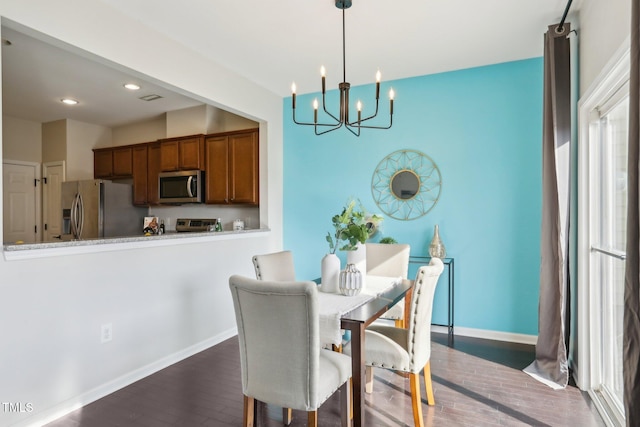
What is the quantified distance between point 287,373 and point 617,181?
7.24 feet

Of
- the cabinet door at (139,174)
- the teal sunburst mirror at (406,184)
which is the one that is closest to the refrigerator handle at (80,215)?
the cabinet door at (139,174)

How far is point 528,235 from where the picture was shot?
348 cm

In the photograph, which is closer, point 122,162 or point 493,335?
point 493,335

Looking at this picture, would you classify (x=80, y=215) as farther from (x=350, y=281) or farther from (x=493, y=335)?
(x=493, y=335)

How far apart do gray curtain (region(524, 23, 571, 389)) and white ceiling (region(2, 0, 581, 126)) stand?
13.7 inches

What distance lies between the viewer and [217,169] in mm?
4527

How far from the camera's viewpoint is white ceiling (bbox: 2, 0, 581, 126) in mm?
2621

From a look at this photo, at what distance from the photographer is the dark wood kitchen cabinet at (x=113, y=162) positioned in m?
5.28

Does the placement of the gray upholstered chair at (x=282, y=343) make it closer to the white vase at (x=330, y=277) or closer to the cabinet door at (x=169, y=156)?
the white vase at (x=330, y=277)

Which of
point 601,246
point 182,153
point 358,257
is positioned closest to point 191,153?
point 182,153

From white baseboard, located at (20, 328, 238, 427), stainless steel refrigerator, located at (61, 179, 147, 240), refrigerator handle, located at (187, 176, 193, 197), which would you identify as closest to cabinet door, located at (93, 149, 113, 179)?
stainless steel refrigerator, located at (61, 179, 147, 240)

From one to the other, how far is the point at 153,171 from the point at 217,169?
45.0 inches

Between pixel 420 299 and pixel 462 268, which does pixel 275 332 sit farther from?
pixel 462 268

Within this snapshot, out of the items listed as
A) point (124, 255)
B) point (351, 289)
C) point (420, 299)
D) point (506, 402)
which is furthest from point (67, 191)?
point (506, 402)
